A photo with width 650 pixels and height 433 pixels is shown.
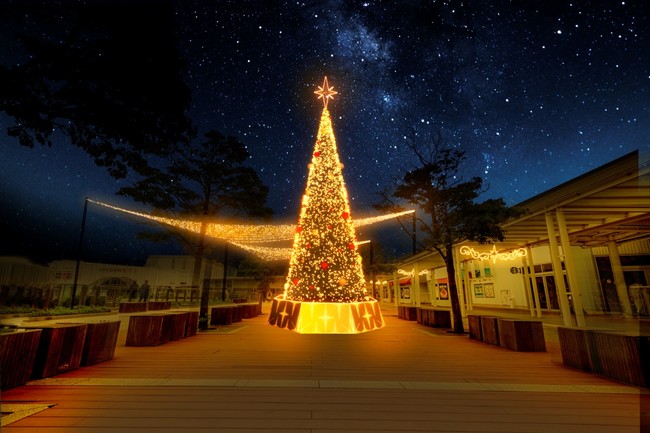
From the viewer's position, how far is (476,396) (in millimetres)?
4066

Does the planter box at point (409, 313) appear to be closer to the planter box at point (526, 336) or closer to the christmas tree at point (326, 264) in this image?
the christmas tree at point (326, 264)

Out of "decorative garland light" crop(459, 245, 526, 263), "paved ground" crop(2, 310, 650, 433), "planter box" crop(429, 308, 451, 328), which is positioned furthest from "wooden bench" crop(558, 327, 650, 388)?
"decorative garland light" crop(459, 245, 526, 263)

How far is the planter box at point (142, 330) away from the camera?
7449 mm

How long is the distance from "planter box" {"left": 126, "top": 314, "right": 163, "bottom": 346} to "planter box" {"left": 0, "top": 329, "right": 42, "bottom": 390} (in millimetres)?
3005

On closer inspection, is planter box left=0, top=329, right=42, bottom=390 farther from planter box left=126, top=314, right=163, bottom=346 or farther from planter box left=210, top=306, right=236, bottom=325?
planter box left=210, top=306, right=236, bottom=325

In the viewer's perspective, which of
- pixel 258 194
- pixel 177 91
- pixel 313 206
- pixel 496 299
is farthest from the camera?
pixel 496 299

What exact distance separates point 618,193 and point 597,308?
13511mm

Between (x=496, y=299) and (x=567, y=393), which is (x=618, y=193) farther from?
(x=496, y=299)

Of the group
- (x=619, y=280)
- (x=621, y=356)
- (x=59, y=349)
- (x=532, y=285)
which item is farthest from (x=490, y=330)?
(x=619, y=280)

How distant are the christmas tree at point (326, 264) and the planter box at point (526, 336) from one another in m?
4.23

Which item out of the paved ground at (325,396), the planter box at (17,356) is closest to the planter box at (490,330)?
the paved ground at (325,396)

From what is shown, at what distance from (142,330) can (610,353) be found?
31.7ft

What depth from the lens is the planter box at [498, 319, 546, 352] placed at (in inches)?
281

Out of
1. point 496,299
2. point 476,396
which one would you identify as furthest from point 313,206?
point 496,299
